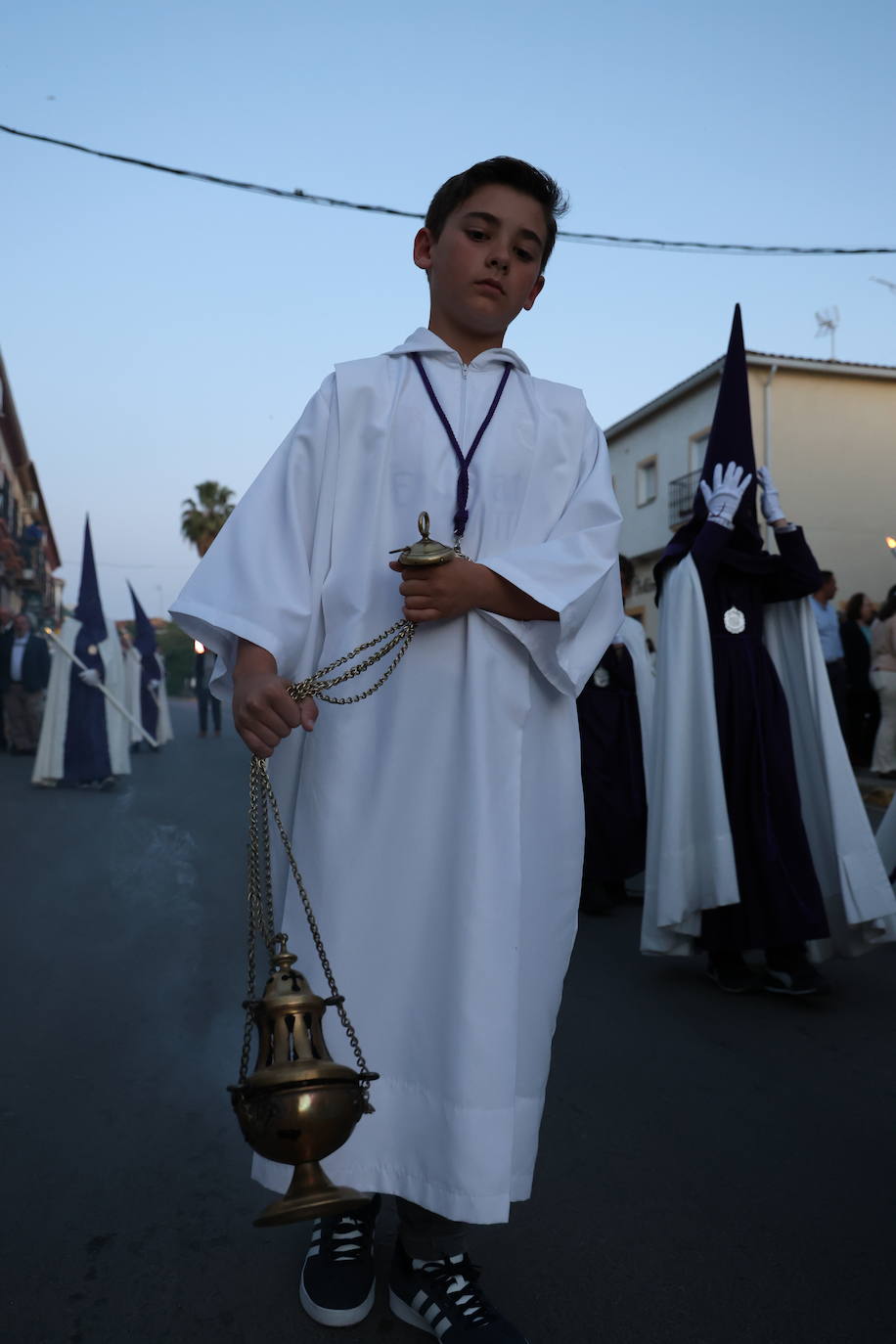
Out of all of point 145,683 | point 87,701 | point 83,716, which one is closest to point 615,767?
point 83,716

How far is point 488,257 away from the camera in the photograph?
7.59ft

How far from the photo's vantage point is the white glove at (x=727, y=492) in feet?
15.5

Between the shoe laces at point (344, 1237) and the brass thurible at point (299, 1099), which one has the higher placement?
the brass thurible at point (299, 1099)

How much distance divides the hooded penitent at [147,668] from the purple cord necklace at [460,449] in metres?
19.7

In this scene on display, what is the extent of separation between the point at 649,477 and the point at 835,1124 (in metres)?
28.9

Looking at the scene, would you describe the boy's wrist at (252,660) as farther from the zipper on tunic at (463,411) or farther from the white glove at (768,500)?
the white glove at (768,500)

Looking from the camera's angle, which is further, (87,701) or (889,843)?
(87,701)

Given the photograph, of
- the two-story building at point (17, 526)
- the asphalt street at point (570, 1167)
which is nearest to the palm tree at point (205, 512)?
the two-story building at point (17, 526)

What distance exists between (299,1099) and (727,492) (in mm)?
3607

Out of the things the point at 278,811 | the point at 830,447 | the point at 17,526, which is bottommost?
the point at 278,811

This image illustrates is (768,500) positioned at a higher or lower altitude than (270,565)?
higher

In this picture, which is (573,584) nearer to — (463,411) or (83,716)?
(463,411)

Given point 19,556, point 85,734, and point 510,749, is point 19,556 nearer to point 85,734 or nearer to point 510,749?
point 85,734

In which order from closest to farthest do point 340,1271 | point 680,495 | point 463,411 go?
1. point 340,1271
2. point 463,411
3. point 680,495
